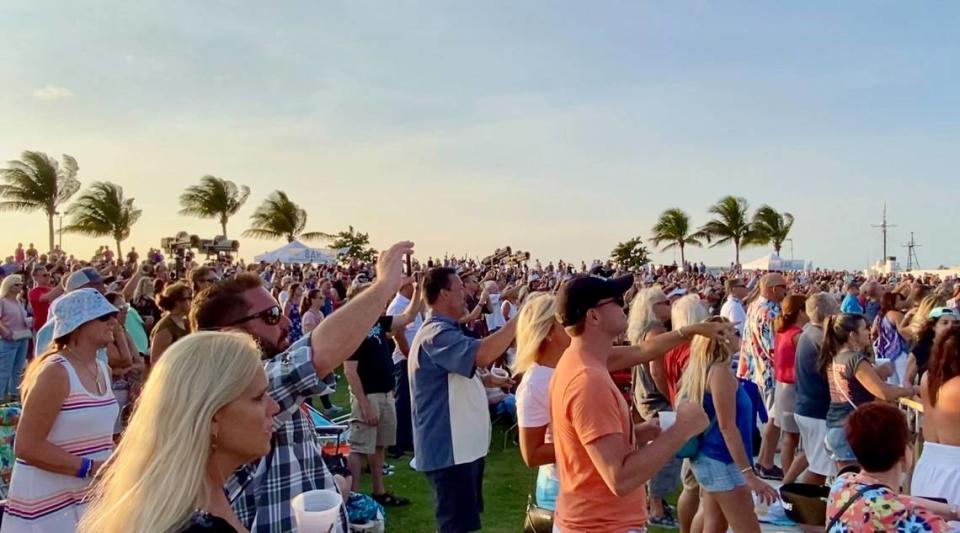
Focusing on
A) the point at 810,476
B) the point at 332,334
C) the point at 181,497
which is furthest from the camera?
the point at 810,476

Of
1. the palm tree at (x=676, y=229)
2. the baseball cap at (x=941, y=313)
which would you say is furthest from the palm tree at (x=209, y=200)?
the baseball cap at (x=941, y=313)

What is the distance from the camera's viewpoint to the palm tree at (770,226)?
49.5 m

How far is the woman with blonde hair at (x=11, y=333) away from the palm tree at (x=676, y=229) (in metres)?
44.4

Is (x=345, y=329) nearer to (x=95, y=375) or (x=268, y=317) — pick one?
(x=268, y=317)

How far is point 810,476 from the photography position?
6.21m

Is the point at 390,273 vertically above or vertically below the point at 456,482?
above

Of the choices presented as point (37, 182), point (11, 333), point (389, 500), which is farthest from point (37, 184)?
point (389, 500)

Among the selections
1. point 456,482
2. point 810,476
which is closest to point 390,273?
point 456,482

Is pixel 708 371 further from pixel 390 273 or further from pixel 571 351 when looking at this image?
pixel 390 273

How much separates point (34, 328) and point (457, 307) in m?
8.67

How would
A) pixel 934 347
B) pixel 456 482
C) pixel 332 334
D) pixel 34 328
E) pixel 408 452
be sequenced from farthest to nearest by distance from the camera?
pixel 34 328
pixel 408 452
pixel 456 482
pixel 934 347
pixel 332 334

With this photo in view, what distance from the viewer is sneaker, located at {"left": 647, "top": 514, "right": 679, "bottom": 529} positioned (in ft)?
20.2

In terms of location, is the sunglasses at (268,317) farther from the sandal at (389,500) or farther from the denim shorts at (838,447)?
the denim shorts at (838,447)

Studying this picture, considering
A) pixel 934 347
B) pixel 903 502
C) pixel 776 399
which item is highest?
pixel 934 347
